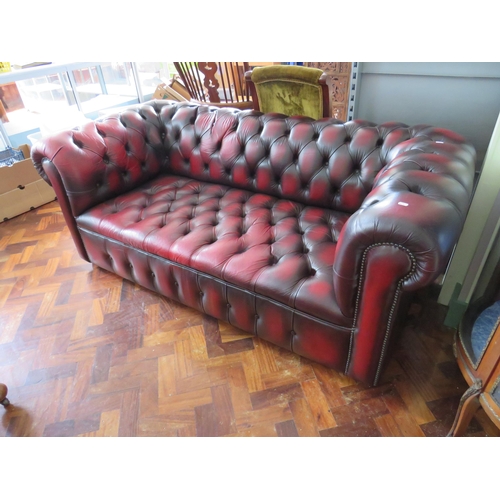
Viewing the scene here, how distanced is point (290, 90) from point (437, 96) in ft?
2.56

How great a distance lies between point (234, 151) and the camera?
176 cm

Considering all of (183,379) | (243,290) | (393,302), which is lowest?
(183,379)

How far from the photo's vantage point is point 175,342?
1.50 meters

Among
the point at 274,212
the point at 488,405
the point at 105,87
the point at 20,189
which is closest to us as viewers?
the point at 488,405

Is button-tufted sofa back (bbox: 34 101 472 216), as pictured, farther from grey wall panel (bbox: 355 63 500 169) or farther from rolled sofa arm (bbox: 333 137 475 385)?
grey wall panel (bbox: 355 63 500 169)

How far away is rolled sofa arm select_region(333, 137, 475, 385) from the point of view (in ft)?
2.84

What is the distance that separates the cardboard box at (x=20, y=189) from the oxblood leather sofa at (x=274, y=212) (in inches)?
37.6

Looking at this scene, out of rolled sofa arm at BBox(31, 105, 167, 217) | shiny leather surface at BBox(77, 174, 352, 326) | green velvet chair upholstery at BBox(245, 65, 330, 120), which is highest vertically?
green velvet chair upholstery at BBox(245, 65, 330, 120)

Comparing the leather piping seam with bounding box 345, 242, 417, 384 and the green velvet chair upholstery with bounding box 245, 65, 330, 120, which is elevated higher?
the green velvet chair upholstery with bounding box 245, 65, 330, 120

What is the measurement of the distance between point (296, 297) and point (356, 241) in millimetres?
319

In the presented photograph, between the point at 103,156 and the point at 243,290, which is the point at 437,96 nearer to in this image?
the point at 243,290

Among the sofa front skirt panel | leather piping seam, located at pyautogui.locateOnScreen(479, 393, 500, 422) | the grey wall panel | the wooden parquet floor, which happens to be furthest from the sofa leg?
the grey wall panel

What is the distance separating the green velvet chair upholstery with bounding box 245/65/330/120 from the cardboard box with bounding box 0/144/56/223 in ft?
5.51

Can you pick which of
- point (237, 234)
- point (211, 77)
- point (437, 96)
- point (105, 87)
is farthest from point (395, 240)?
point (105, 87)
